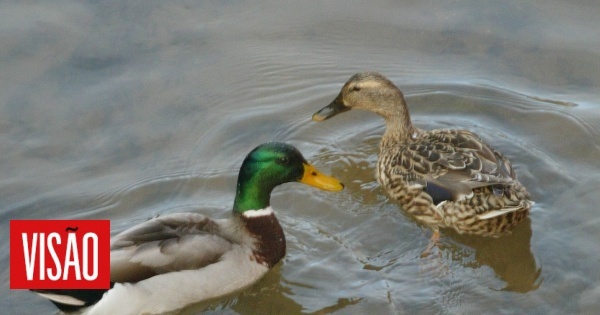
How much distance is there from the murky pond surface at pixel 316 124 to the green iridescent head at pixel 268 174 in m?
0.44

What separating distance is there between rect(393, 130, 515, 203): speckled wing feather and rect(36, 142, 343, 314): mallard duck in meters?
0.76

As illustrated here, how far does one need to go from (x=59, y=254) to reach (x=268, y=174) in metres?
1.54

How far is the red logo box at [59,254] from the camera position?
235 inches

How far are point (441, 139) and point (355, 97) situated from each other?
0.92 m

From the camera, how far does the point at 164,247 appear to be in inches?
243

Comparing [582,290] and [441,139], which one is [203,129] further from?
[582,290]

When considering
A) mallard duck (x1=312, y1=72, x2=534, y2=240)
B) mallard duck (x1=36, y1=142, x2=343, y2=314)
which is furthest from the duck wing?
mallard duck (x1=312, y1=72, x2=534, y2=240)

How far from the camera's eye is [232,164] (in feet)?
25.4

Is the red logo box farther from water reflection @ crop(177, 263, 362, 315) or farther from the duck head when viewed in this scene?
the duck head

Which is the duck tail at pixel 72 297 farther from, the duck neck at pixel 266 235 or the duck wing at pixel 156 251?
the duck neck at pixel 266 235

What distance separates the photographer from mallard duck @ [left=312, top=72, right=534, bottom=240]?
6.64 m

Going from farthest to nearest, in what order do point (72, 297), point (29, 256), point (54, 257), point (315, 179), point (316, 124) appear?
point (316, 124), point (315, 179), point (29, 256), point (54, 257), point (72, 297)

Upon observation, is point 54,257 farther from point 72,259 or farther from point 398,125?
point 398,125

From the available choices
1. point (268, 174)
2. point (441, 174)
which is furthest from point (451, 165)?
point (268, 174)
